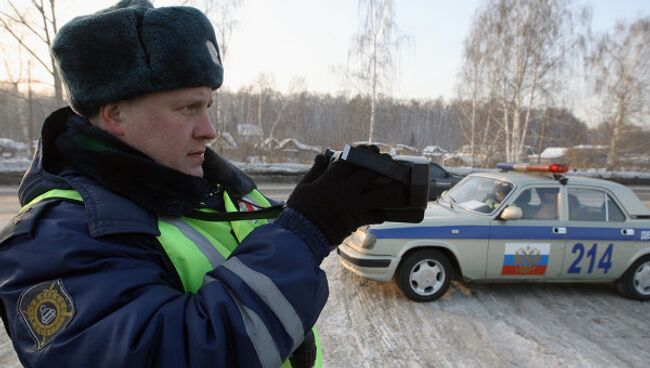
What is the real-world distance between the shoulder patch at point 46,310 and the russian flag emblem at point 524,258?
177 inches

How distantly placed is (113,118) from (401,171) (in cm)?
77

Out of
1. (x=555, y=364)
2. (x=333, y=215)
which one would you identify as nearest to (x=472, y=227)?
(x=555, y=364)

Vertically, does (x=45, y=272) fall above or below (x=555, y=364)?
above

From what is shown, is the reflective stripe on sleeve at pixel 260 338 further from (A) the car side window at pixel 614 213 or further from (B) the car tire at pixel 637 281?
(B) the car tire at pixel 637 281

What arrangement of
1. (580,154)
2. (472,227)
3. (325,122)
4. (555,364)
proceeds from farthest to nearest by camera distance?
(325,122)
(580,154)
(472,227)
(555,364)

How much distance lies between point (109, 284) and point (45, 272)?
0.13 meters

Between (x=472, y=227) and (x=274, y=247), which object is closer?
(x=274, y=247)

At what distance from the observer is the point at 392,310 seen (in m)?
4.11

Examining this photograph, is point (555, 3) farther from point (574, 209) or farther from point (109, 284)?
point (109, 284)

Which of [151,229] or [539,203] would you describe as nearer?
[151,229]

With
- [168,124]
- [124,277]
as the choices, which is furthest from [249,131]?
[124,277]

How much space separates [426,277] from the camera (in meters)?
4.38

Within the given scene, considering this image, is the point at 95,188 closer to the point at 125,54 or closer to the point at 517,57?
the point at 125,54

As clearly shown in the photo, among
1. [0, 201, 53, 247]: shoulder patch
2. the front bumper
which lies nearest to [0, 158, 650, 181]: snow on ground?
the front bumper
